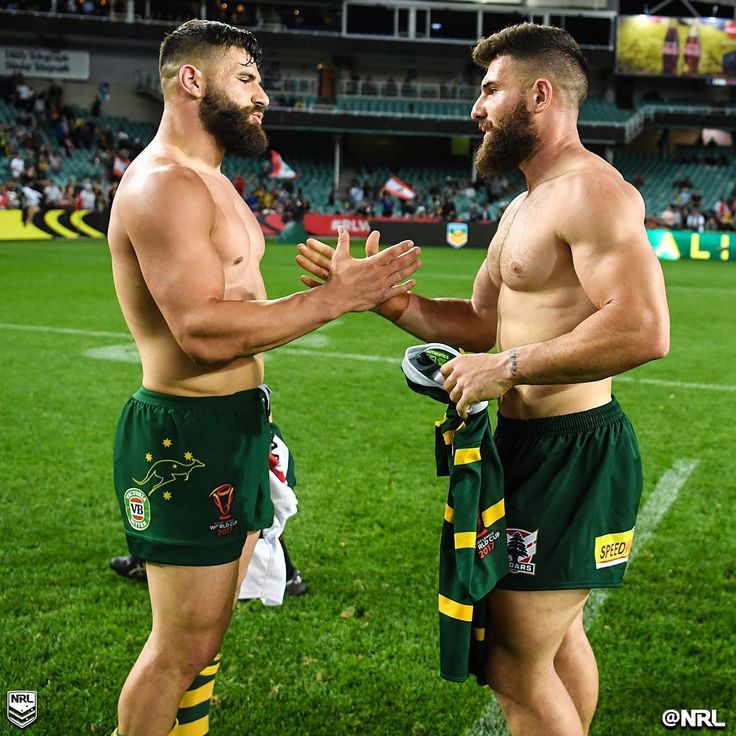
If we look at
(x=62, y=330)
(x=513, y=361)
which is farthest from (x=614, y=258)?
(x=62, y=330)

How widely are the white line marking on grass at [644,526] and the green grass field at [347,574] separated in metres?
0.02

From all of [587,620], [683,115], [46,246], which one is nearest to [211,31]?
[587,620]

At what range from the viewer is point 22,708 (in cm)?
324

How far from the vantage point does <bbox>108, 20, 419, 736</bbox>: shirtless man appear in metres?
2.54

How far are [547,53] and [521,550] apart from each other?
5.01 ft

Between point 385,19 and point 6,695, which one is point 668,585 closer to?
point 6,695

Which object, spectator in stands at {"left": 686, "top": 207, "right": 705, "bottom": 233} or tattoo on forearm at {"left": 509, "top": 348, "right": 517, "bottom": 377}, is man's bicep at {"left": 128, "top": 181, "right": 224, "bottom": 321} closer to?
tattoo on forearm at {"left": 509, "top": 348, "right": 517, "bottom": 377}

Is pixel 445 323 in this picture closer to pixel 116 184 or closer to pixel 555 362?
pixel 555 362

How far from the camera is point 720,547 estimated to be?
488cm

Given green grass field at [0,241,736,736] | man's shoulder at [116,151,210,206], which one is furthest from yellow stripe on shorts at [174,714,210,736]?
man's shoulder at [116,151,210,206]

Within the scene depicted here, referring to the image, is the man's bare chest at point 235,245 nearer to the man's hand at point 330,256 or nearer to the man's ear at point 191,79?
the man's hand at point 330,256

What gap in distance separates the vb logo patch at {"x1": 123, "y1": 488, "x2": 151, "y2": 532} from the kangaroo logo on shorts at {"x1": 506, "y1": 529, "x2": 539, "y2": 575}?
1117mm

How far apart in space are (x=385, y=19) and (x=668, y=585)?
4463 cm

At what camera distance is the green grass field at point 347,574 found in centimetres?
341
